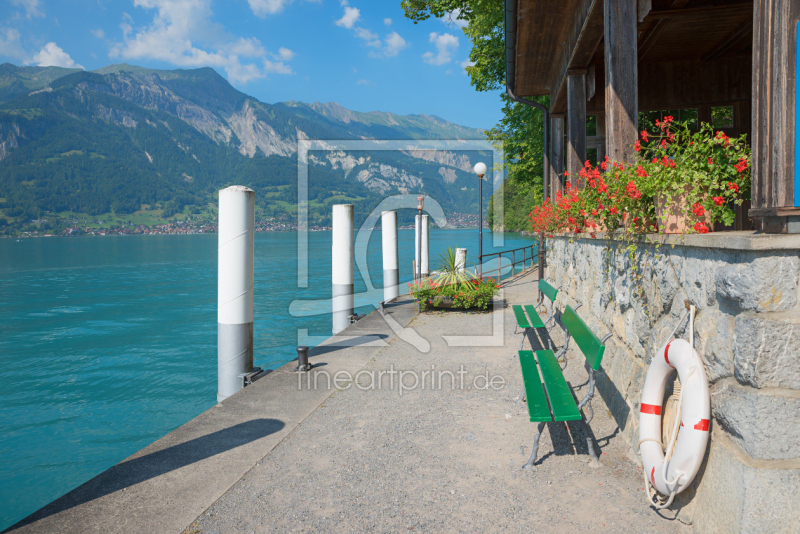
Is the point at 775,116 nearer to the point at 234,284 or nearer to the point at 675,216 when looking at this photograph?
the point at 675,216

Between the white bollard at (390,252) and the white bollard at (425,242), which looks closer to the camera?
the white bollard at (390,252)

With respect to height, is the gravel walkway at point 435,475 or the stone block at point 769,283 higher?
the stone block at point 769,283

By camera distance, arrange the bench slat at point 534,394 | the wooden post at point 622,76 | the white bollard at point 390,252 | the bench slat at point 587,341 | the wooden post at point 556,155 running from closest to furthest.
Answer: the bench slat at point 534,394
the bench slat at point 587,341
the wooden post at point 622,76
the wooden post at point 556,155
the white bollard at point 390,252

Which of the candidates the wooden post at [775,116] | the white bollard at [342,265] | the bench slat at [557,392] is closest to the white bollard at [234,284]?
the bench slat at [557,392]

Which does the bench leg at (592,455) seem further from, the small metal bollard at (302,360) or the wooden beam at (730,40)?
the wooden beam at (730,40)

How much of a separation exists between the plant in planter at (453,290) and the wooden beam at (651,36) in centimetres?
528

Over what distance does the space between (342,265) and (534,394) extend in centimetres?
782

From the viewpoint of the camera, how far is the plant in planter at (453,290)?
10938 mm

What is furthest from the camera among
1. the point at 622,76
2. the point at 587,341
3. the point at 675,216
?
the point at 622,76

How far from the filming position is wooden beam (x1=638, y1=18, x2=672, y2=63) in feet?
24.8

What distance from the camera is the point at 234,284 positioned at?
618cm

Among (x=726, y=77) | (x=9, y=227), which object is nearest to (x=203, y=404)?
(x=726, y=77)

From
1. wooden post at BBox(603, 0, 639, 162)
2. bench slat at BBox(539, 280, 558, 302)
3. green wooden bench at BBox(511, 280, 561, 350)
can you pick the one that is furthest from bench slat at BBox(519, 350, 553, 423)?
wooden post at BBox(603, 0, 639, 162)

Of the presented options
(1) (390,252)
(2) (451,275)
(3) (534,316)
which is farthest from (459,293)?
(1) (390,252)
